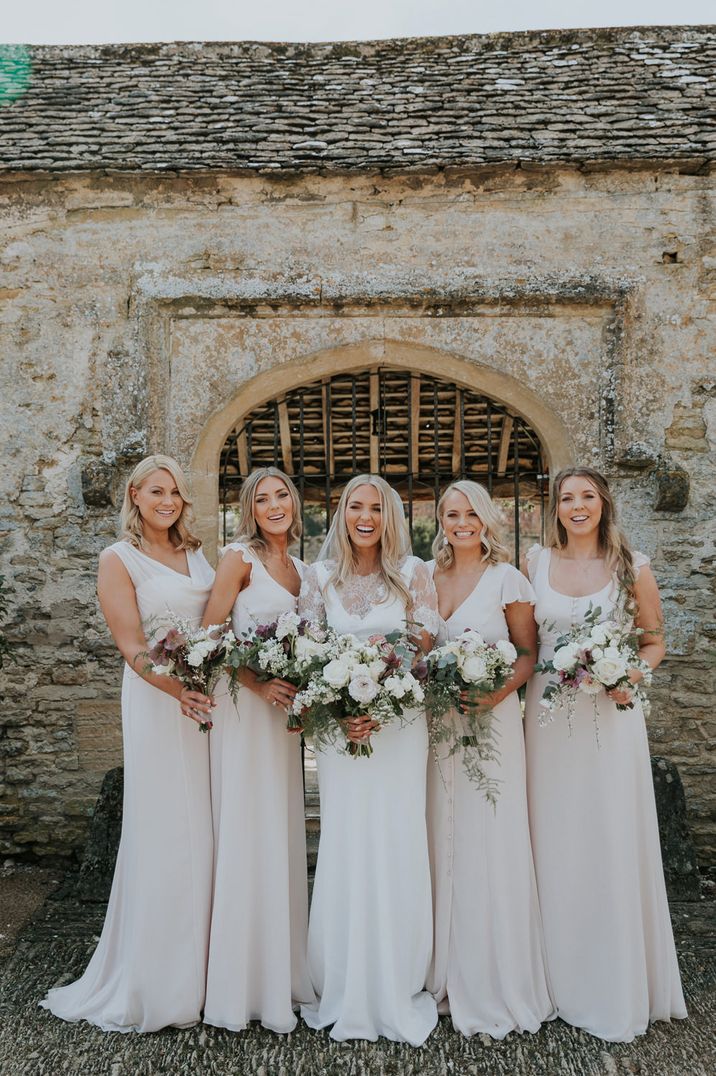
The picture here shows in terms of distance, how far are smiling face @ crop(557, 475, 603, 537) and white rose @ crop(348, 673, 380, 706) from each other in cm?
123

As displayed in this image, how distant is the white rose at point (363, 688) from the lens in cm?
312

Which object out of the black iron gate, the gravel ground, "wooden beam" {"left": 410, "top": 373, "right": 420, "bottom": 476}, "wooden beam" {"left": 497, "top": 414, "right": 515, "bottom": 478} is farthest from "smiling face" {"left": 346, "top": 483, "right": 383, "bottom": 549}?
"wooden beam" {"left": 497, "top": 414, "right": 515, "bottom": 478}

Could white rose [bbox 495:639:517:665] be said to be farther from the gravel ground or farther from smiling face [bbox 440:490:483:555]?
the gravel ground

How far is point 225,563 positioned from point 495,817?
5.16 feet

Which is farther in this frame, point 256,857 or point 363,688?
point 256,857

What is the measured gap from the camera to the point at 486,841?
348 cm

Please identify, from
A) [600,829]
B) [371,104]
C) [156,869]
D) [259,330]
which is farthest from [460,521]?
[371,104]

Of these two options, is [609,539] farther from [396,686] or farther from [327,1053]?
[327,1053]

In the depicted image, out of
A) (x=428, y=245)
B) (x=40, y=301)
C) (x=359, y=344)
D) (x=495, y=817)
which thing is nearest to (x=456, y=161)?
(x=428, y=245)

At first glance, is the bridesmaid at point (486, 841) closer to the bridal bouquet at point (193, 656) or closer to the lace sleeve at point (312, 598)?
the lace sleeve at point (312, 598)

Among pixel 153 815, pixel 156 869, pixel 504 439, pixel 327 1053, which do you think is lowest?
pixel 327 1053

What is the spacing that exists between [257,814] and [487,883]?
3.29ft

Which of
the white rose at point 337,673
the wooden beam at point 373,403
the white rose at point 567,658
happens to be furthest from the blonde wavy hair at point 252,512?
the wooden beam at point 373,403

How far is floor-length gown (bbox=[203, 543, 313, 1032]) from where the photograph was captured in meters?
3.35
